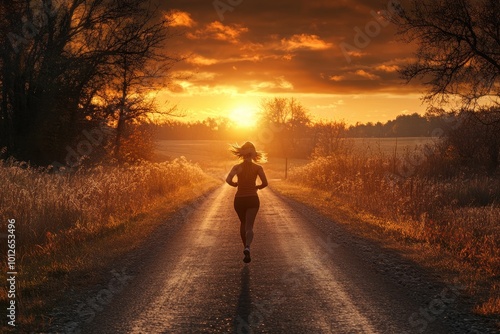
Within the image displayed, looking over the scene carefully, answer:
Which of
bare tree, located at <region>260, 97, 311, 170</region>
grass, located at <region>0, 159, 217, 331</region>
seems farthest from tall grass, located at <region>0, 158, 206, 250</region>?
bare tree, located at <region>260, 97, 311, 170</region>

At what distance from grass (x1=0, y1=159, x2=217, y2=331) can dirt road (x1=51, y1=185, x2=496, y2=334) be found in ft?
2.09

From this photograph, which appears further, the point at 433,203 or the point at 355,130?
the point at 355,130

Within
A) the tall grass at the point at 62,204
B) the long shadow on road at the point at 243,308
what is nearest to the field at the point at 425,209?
the long shadow on road at the point at 243,308

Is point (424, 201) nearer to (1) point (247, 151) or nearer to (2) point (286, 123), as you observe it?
(1) point (247, 151)

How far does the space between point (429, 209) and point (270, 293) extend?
10581mm

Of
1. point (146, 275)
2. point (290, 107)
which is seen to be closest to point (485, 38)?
point (146, 275)

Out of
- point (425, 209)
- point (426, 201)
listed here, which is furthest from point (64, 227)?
point (426, 201)

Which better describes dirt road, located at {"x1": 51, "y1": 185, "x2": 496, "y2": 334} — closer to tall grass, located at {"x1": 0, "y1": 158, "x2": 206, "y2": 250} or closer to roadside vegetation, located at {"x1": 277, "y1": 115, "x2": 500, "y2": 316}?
roadside vegetation, located at {"x1": 277, "y1": 115, "x2": 500, "y2": 316}

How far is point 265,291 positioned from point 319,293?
848mm

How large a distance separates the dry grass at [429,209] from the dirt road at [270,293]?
101 cm

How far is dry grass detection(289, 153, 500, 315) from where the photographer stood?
8570 mm

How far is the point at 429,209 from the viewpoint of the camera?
1529 cm

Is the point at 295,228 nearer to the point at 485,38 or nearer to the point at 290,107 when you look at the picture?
the point at 485,38

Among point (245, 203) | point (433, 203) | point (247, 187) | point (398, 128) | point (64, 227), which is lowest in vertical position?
point (64, 227)
